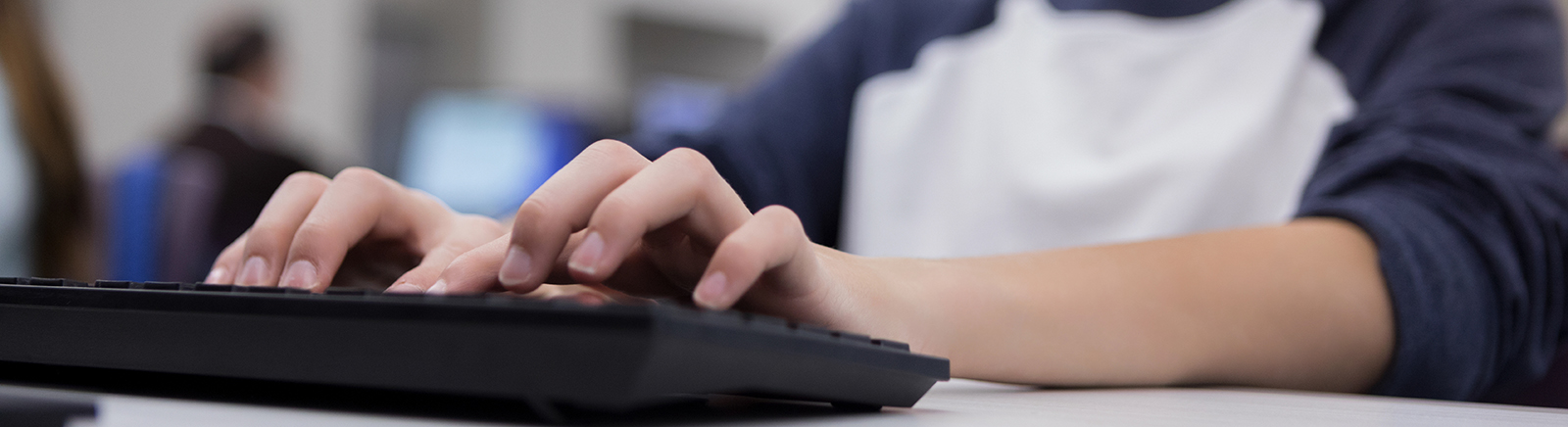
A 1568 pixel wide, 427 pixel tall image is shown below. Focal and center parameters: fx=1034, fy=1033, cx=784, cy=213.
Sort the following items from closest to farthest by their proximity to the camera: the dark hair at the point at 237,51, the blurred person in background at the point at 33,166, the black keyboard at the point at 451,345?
the black keyboard at the point at 451,345 → the blurred person in background at the point at 33,166 → the dark hair at the point at 237,51

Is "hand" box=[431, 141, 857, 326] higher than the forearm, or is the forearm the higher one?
"hand" box=[431, 141, 857, 326]

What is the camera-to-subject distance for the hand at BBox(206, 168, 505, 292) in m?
0.42

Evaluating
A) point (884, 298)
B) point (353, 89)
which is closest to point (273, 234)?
point (884, 298)

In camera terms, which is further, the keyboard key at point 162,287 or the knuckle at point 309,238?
the knuckle at point 309,238

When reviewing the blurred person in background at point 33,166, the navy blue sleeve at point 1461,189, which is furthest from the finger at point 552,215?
the blurred person in background at point 33,166

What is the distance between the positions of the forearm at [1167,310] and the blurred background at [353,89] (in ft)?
2.04

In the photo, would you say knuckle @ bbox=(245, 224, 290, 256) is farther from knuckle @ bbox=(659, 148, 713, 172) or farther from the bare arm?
knuckle @ bbox=(659, 148, 713, 172)

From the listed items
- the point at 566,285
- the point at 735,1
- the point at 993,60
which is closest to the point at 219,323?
the point at 566,285

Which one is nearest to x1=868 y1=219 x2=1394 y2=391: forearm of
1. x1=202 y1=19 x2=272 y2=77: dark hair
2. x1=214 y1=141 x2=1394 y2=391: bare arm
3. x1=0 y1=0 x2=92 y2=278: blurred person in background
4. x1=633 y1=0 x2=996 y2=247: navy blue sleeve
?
x1=214 y1=141 x2=1394 y2=391: bare arm

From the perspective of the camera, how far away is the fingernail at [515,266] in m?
0.30

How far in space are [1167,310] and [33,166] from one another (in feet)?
4.66

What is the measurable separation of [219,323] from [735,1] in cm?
496

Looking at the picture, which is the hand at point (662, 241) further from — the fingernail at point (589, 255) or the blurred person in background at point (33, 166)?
the blurred person in background at point (33, 166)

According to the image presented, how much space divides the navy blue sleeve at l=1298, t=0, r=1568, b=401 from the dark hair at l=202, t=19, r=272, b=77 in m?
2.69
